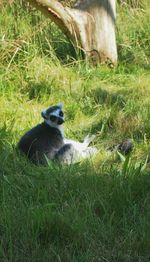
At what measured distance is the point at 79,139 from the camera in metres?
5.95

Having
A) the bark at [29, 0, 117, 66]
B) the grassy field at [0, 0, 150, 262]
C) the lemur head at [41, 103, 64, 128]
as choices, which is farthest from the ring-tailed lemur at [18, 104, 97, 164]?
the bark at [29, 0, 117, 66]

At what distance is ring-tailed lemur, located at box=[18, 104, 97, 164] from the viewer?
5.25m

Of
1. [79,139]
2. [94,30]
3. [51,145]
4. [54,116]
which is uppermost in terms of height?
[94,30]

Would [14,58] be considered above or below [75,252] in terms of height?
above

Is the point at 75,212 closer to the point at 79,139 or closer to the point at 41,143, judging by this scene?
the point at 41,143

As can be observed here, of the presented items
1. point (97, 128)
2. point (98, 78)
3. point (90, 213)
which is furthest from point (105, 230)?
point (98, 78)

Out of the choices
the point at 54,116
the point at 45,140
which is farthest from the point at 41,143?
the point at 54,116

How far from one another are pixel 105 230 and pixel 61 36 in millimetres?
4387

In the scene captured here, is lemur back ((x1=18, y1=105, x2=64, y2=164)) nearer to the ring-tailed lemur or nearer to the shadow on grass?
the ring-tailed lemur

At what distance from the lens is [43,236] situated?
400 cm

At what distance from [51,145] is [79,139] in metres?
0.62

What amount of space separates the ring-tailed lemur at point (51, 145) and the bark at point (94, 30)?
7.59ft

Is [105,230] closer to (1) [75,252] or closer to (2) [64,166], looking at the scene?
(1) [75,252]

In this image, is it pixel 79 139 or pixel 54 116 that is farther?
pixel 79 139
